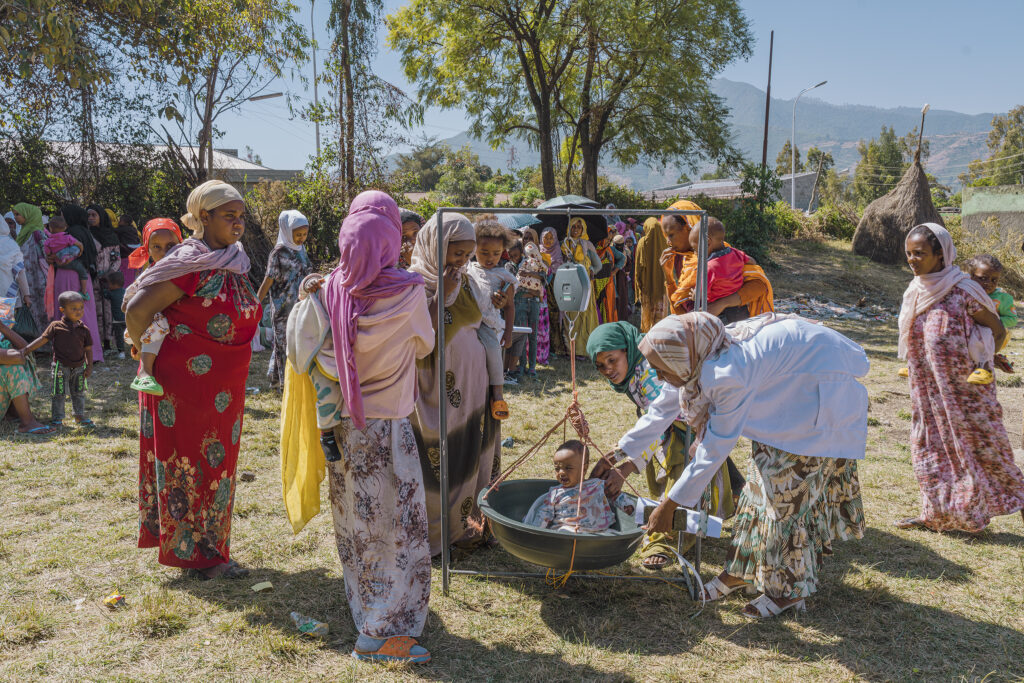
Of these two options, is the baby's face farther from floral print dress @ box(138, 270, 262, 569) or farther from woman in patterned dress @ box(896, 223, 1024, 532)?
woman in patterned dress @ box(896, 223, 1024, 532)

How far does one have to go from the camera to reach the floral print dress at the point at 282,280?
7.09m

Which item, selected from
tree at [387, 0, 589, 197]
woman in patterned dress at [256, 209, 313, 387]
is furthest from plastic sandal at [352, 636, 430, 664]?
tree at [387, 0, 589, 197]

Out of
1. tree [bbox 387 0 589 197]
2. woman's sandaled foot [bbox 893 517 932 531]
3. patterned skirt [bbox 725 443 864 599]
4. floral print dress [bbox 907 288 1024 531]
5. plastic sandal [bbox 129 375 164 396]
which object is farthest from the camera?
tree [bbox 387 0 589 197]

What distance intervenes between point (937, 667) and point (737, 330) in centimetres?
172

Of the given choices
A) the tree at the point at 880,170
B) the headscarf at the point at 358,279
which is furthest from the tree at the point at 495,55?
the tree at the point at 880,170

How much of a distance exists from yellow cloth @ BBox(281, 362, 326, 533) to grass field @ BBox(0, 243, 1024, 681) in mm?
623

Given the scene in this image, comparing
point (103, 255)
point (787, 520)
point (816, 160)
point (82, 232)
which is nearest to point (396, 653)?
point (787, 520)

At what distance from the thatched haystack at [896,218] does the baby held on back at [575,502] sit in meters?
18.1

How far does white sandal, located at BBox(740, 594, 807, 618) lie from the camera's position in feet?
11.3

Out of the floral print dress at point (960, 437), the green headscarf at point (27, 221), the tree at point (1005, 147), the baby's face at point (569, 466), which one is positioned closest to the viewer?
the baby's face at point (569, 466)

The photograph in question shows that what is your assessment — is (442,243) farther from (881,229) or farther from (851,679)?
(881,229)

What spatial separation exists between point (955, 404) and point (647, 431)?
2.47 meters

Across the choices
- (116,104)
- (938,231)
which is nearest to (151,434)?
(938,231)

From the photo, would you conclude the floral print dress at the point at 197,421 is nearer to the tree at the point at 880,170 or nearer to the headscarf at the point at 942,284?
the headscarf at the point at 942,284
